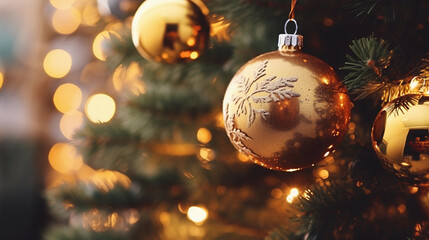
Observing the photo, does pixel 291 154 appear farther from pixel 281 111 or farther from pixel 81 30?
pixel 81 30

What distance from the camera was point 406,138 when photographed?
35 cm

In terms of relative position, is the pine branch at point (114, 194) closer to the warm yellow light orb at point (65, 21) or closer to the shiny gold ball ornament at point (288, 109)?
the shiny gold ball ornament at point (288, 109)

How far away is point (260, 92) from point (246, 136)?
0.13ft

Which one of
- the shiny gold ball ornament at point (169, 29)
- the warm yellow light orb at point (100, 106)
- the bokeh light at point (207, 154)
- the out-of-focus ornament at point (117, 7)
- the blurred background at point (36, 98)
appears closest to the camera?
the shiny gold ball ornament at point (169, 29)

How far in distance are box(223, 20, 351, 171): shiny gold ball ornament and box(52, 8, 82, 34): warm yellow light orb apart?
1.69 metres

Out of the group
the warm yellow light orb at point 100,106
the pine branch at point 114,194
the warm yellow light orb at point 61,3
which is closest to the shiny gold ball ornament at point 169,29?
the pine branch at point 114,194

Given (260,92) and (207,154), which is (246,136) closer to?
(260,92)

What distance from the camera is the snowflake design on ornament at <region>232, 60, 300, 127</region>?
36 centimetres

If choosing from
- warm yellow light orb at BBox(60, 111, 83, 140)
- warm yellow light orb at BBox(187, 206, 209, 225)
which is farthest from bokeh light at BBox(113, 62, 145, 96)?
warm yellow light orb at BBox(60, 111, 83, 140)

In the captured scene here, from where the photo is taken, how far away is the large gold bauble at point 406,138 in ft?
1.13

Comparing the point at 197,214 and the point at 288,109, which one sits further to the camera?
the point at 197,214

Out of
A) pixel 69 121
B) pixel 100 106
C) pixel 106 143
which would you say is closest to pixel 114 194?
pixel 106 143

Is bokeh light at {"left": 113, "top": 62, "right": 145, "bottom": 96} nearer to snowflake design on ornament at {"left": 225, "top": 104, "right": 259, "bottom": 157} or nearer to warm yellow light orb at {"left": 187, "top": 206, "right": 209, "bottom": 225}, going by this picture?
warm yellow light orb at {"left": 187, "top": 206, "right": 209, "bottom": 225}

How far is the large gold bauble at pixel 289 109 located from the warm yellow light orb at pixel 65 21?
170cm
